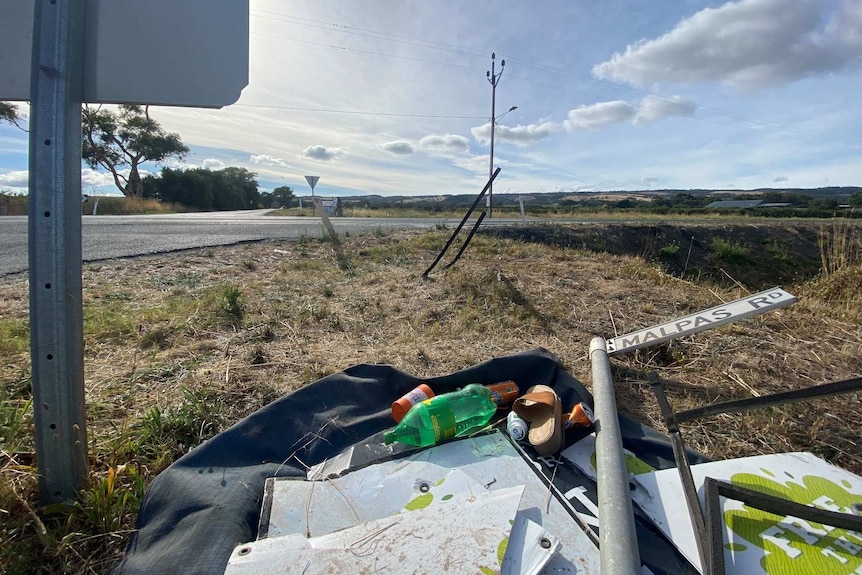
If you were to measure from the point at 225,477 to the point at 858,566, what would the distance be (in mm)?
1983

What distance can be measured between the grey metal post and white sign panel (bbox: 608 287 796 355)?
2684 millimetres

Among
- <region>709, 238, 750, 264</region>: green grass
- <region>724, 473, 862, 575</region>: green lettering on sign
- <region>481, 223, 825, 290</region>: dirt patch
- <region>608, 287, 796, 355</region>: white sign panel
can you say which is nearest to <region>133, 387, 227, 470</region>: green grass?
<region>724, 473, 862, 575</region>: green lettering on sign

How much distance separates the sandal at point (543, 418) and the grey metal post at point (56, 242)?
5.44ft

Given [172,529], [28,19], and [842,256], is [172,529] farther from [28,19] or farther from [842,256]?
[842,256]

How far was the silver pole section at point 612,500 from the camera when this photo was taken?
1.08 meters

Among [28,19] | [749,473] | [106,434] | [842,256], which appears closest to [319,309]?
[106,434]

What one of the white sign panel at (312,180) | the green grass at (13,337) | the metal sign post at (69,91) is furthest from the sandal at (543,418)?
the white sign panel at (312,180)

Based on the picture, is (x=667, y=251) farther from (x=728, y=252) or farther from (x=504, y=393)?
(x=504, y=393)

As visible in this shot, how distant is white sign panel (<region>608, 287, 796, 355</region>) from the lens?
2.35m

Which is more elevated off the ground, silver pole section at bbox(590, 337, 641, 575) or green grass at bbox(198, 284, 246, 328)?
green grass at bbox(198, 284, 246, 328)

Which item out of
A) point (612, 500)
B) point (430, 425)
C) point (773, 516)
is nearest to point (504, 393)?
point (430, 425)

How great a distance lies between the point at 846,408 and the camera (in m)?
2.10

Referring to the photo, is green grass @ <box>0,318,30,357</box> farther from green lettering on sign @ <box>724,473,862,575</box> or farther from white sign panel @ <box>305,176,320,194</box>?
white sign panel @ <box>305,176,320,194</box>

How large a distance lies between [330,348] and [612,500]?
198cm
